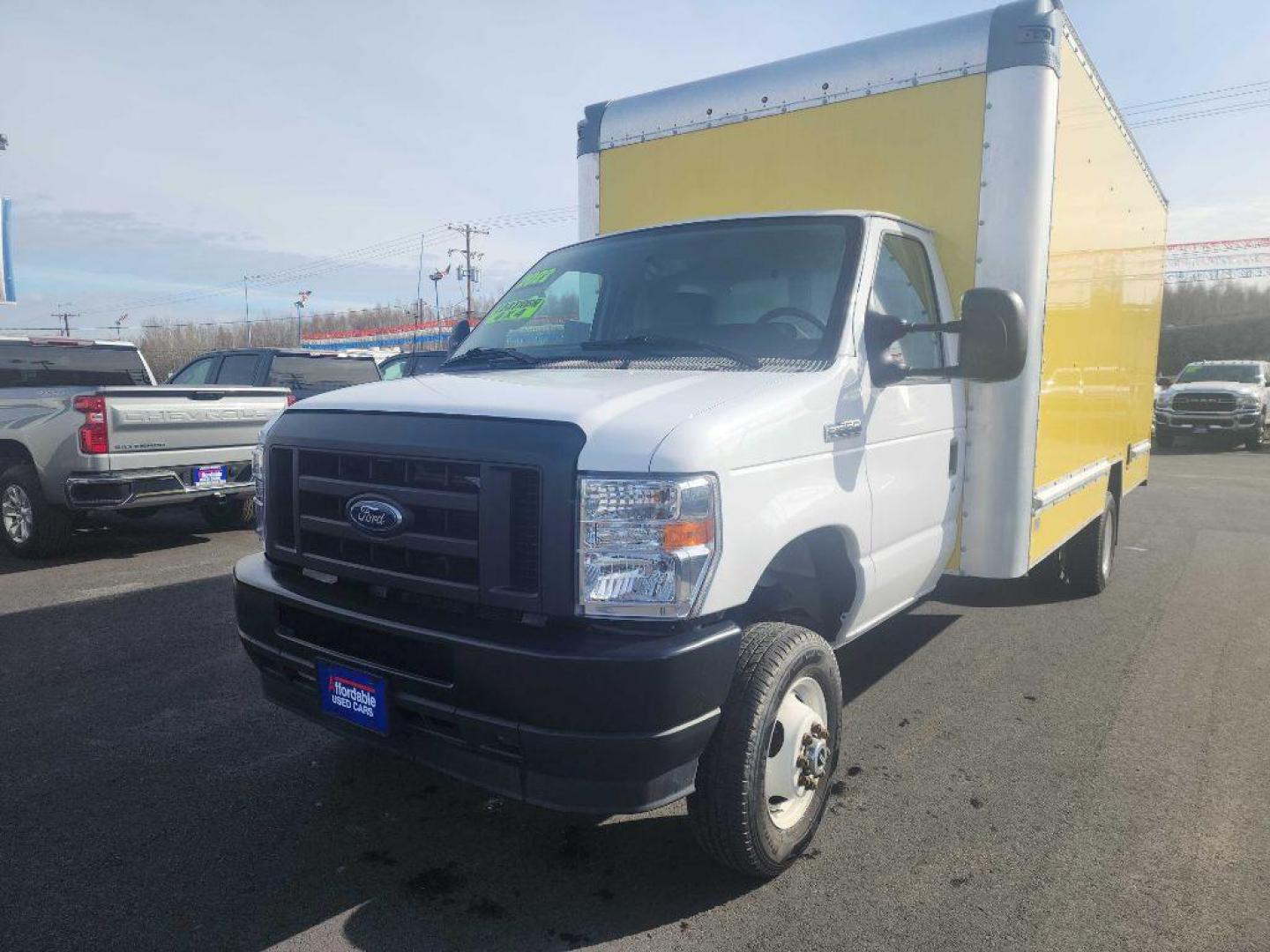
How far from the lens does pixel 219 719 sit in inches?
161

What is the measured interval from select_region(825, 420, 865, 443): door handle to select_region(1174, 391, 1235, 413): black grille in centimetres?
2066

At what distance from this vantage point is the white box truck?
93.7 inches

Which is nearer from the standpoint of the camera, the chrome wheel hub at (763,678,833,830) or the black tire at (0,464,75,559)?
the chrome wheel hub at (763,678,833,830)

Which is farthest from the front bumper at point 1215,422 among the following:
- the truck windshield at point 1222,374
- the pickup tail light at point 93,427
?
the pickup tail light at point 93,427

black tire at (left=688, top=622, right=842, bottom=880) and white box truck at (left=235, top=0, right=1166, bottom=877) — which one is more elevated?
white box truck at (left=235, top=0, right=1166, bottom=877)

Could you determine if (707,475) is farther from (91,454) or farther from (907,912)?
(91,454)

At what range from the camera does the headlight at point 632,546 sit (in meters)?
2.34

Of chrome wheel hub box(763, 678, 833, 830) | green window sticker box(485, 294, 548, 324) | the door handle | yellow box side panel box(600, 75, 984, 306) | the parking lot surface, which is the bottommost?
the parking lot surface

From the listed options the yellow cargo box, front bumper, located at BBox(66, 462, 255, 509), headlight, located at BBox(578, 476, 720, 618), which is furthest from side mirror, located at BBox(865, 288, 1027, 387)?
front bumper, located at BBox(66, 462, 255, 509)

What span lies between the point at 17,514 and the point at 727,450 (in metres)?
7.47

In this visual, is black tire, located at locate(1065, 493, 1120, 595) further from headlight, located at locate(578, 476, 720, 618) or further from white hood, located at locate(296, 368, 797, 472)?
headlight, located at locate(578, 476, 720, 618)

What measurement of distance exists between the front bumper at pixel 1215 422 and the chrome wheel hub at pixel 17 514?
2192cm

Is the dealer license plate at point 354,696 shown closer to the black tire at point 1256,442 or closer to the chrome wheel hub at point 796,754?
the chrome wheel hub at point 796,754

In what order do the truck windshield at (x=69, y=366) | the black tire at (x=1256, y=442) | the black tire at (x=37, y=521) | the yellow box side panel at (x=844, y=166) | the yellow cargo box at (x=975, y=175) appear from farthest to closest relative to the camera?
the black tire at (x=1256, y=442) → the truck windshield at (x=69, y=366) → the black tire at (x=37, y=521) → the yellow box side panel at (x=844, y=166) → the yellow cargo box at (x=975, y=175)
